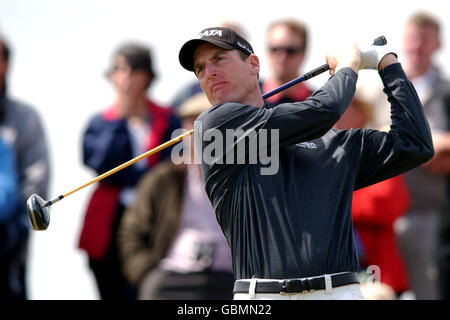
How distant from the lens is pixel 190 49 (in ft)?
16.3

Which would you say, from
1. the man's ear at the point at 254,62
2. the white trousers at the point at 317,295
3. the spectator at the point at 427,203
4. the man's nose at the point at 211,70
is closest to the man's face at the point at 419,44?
the spectator at the point at 427,203

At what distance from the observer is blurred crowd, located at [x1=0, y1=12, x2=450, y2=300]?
729 cm

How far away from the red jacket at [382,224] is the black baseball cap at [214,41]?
2.82m

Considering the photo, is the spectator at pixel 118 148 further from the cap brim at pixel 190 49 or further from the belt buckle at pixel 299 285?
the belt buckle at pixel 299 285

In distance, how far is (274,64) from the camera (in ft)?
26.2

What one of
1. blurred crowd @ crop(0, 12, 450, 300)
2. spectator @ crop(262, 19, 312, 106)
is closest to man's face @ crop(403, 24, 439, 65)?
blurred crowd @ crop(0, 12, 450, 300)

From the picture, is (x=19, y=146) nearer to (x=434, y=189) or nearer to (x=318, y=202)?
(x=434, y=189)

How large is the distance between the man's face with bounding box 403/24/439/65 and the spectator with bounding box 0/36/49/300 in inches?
128

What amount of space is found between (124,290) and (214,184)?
3182mm

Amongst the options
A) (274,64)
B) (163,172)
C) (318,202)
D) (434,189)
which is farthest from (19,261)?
(318,202)

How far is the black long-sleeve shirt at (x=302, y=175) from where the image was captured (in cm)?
458

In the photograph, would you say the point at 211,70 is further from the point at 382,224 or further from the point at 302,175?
the point at 382,224

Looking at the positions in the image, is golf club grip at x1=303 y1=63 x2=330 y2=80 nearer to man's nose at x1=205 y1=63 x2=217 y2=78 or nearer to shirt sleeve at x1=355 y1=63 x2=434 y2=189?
shirt sleeve at x1=355 y1=63 x2=434 y2=189

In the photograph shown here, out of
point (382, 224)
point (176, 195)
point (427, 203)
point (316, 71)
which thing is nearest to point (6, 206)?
point (176, 195)
